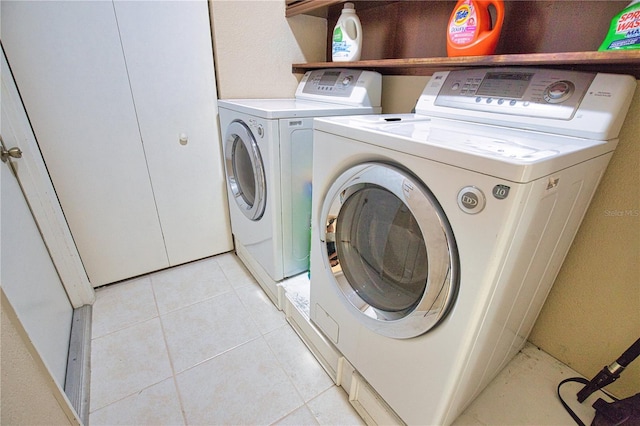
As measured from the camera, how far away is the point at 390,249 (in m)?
0.92

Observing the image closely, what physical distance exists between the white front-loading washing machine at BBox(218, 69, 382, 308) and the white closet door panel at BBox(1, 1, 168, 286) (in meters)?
0.51

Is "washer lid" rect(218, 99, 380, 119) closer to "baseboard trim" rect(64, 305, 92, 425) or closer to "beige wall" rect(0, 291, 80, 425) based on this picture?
"beige wall" rect(0, 291, 80, 425)

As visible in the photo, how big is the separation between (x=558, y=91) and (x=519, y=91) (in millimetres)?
104

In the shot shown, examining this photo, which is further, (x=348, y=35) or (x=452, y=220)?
(x=348, y=35)

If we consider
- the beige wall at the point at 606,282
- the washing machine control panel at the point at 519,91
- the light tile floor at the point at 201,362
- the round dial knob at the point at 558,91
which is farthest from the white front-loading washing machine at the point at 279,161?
the beige wall at the point at 606,282

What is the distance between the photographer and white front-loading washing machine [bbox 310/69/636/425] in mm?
615

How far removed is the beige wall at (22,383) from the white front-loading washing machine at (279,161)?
91 cm

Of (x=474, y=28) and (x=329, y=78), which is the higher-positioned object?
(x=474, y=28)

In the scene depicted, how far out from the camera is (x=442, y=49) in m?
1.34

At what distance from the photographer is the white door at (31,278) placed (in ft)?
3.06

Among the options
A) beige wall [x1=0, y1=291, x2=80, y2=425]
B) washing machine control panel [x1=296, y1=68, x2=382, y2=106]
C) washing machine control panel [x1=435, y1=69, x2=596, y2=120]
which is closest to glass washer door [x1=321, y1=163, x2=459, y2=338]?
washing machine control panel [x1=435, y1=69, x2=596, y2=120]

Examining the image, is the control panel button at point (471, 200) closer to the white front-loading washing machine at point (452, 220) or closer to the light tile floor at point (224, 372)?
the white front-loading washing machine at point (452, 220)

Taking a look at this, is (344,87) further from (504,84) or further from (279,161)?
(504,84)

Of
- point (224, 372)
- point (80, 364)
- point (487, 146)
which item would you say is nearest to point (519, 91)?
point (487, 146)
